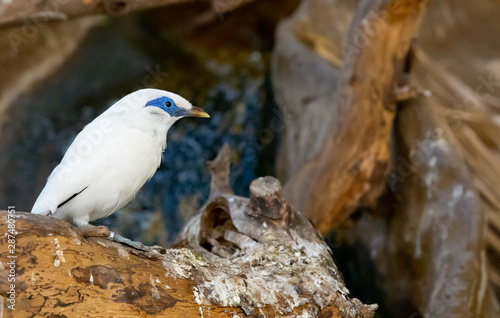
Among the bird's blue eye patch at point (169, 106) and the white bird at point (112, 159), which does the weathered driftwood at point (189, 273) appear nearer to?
the white bird at point (112, 159)

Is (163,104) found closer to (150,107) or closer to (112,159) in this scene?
(150,107)

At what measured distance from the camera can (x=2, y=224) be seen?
7.29 ft

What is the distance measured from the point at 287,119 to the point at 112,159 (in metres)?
4.17

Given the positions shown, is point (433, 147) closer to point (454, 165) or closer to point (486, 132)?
point (454, 165)

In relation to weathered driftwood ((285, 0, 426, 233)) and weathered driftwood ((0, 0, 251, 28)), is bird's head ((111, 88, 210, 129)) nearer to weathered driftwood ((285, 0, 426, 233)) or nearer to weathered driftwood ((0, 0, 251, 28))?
weathered driftwood ((0, 0, 251, 28))

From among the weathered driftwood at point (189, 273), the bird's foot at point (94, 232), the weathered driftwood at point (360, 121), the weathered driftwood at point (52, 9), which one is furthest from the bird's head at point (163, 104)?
the weathered driftwood at point (360, 121)

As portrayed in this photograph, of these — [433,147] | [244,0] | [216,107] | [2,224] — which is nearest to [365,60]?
[433,147]

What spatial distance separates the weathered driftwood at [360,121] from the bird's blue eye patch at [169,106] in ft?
7.35

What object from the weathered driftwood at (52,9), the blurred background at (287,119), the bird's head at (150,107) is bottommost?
the blurred background at (287,119)

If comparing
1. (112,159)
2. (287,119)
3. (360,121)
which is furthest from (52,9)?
(287,119)

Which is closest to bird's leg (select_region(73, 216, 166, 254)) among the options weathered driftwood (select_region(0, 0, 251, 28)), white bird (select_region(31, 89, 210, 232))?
white bird (select_region(31, 89, 210, 232))

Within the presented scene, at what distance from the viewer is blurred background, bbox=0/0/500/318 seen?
4.99 meters

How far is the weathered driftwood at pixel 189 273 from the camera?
2.24 metres

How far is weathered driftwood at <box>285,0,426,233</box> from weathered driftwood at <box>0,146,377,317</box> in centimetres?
156
